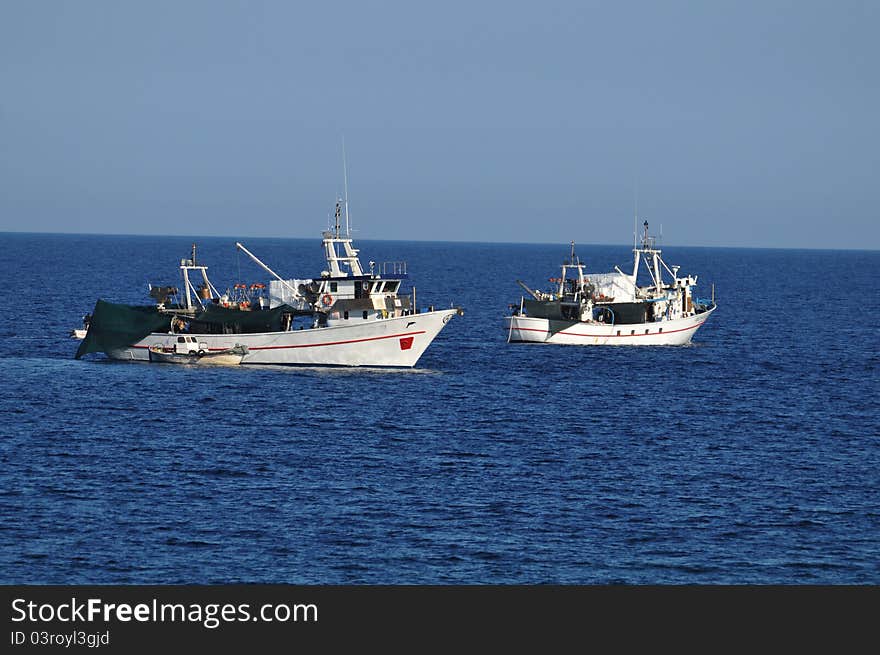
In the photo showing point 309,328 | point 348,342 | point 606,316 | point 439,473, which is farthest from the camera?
point 606,316

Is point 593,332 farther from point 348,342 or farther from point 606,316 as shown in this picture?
point 348,342

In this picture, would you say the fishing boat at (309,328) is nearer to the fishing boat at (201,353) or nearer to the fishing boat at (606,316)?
the fishing boat at (201,353)

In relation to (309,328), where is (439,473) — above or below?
below

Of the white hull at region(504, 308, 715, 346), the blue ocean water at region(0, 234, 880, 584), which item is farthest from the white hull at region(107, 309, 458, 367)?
the white hull at region(504, 308, 715, 346)

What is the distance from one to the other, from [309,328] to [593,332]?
1392 inches

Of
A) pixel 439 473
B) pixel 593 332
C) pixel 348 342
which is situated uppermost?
pixel 348 342

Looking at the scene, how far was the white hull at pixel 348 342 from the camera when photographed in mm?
104750

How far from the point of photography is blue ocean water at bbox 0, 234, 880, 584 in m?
52.1

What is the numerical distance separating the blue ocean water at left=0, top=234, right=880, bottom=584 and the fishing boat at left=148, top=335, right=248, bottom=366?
3.40 meters

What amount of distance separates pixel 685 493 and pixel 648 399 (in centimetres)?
3236

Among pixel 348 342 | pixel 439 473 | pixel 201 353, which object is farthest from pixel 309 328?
pixel 439 473

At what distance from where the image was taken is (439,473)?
6806 centimetres
